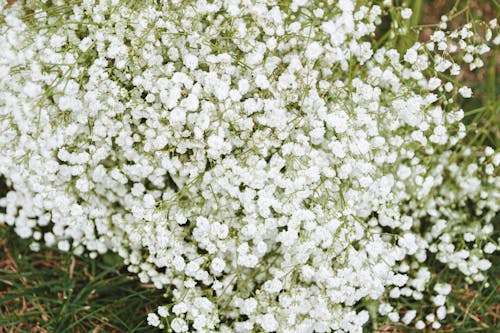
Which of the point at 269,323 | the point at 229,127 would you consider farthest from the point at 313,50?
the point at 269,323

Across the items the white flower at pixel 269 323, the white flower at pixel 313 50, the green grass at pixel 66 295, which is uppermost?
the white flower at pixel 313 50

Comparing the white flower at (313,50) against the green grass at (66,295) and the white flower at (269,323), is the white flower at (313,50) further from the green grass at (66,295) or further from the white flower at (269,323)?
the green grass at (66,295)

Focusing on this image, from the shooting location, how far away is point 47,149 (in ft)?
7.36

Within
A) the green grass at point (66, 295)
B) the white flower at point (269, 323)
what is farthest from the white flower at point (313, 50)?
→ the green grass at point (66, 295)

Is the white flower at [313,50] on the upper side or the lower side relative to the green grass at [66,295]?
upper

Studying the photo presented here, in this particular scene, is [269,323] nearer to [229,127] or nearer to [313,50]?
[229,127]

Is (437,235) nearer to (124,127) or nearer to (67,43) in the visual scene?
(124,127)

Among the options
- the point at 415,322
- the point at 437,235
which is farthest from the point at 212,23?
the point at 415,322

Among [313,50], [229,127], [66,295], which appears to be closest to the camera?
[313,50]

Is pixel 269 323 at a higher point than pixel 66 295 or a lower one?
higher

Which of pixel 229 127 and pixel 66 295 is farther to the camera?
pixel 66 295

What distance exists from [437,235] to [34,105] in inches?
74.8

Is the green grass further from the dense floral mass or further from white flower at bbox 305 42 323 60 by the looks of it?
white flower at bbox 305 42 323 60

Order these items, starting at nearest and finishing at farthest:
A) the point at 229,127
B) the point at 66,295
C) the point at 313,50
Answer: the point at 313,50 → the point at 229,127 → the point at 66,295
